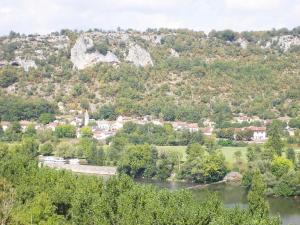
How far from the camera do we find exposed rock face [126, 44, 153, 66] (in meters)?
104

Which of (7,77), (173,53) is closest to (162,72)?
(173,53)

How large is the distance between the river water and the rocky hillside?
32.8 metres

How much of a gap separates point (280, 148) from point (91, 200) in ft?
100

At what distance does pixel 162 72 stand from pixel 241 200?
56470 millimetres

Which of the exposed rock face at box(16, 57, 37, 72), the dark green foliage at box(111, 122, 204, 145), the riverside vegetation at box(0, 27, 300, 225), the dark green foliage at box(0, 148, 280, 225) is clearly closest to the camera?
the dark green foliage at box(0, 148, 280, 225)

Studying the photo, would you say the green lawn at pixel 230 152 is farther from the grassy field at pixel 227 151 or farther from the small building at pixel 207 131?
the small building at pixel 207 131

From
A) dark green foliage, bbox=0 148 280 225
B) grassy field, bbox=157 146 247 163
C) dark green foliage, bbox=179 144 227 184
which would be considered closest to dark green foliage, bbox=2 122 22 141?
grassy field, bbox=157 146 247 163

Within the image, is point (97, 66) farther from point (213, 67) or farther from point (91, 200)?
point (91, 200)

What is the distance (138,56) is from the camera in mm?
105375

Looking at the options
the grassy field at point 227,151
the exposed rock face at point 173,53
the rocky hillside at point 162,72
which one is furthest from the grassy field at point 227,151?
the exposed rock face at point 173,53

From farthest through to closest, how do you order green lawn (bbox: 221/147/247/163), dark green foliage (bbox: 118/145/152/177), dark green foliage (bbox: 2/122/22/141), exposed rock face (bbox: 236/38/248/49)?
exposed rock face (bbox: 236/38/248/49) → dark green foliage (bbox: 2/122/22/141) → green lawn (bbox: 221/147/247/163) → dark green foliage (bbox: 118/145/152/177)

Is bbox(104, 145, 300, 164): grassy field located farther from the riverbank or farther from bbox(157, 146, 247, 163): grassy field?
Answer: the riverbank

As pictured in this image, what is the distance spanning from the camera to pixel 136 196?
27.8 metres

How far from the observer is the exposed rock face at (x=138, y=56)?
10431 centimetres
